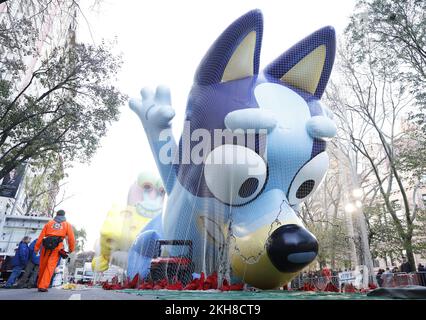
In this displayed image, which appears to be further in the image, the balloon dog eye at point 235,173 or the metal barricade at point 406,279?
the metal barricade at point 406,279

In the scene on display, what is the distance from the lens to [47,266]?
5375 mm

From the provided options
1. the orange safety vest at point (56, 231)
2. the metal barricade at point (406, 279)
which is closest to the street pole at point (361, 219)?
the metal barricade at point (406, 279)

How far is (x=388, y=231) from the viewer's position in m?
16.7

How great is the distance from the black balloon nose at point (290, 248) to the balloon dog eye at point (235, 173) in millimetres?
984

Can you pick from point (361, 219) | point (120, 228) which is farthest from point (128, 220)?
point (361, 219)

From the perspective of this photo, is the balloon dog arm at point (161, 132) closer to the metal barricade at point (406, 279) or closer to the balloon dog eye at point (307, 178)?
the balloon dog eye at point (307, 178)

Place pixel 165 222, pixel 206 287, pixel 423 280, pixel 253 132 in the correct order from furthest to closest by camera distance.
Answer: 1. pixel 423 280
2. pixel 165 222
3. pixel 253 132
4. pixel 206 287

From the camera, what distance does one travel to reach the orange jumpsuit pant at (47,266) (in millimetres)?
5258

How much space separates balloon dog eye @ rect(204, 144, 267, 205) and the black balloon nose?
0.98m

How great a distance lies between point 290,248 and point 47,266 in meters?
3.92

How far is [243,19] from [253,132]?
220cm

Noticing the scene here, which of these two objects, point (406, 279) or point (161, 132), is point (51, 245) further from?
point (406, 279)

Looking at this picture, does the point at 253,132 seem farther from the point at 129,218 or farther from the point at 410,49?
the point at 410,49
